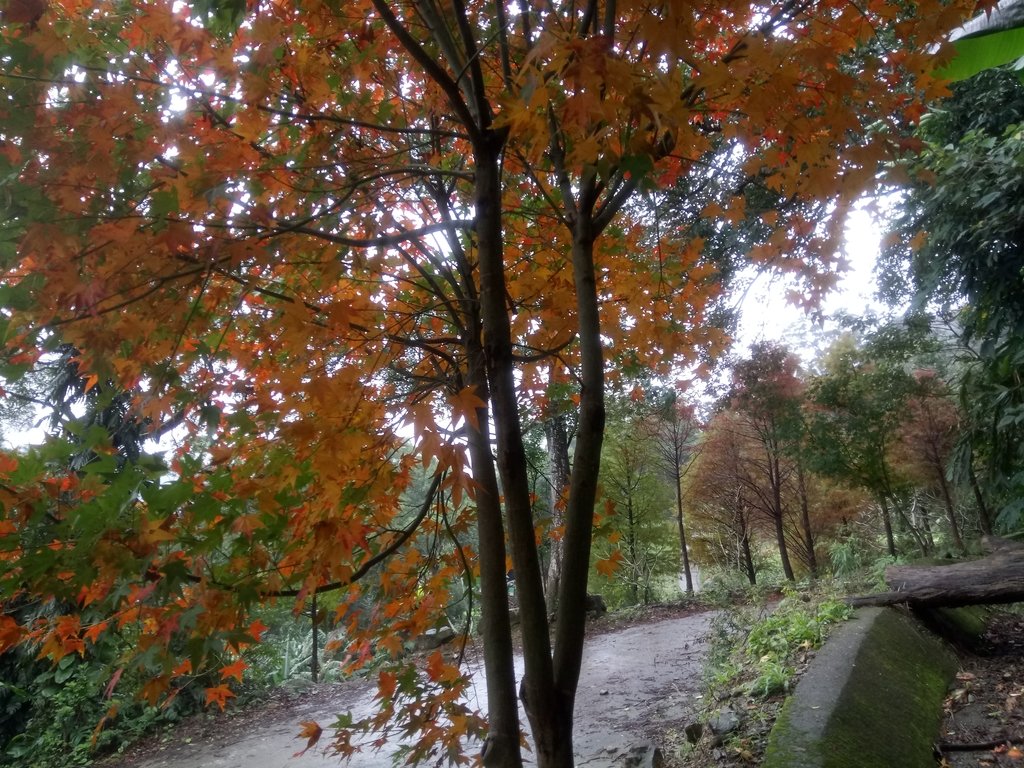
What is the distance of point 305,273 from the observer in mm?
2758

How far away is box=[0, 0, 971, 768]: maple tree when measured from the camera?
1.66m

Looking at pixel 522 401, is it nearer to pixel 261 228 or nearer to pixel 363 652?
pixel 363 652

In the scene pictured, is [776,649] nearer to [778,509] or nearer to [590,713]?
[590,713]

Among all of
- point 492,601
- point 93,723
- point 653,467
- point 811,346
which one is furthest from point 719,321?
point 93,723

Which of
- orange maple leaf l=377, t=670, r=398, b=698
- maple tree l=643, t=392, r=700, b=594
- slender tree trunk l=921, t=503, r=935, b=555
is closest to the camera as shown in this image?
orange maple leaf l=377, t=670, r=398, b=698

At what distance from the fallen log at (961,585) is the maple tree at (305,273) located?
11.4 ft

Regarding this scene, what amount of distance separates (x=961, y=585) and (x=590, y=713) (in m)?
2.97

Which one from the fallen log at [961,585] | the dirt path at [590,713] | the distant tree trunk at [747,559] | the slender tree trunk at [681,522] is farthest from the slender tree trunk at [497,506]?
the distant tree trunk at [747,559]

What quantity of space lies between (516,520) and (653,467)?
38.5 feet

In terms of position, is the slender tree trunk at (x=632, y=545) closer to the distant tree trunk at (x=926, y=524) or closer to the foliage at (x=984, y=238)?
the distant tree trunk at (x=926, y=524)

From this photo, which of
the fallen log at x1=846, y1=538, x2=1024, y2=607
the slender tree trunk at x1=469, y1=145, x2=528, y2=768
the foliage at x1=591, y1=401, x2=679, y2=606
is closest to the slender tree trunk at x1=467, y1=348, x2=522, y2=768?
the slender tree trunk at x1=469, y1=145, x2=528, y2=768

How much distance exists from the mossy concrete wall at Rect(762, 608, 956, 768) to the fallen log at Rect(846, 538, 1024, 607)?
370mm

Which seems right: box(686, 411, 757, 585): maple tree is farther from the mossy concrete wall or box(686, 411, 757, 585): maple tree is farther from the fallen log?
the mossy concrete wall

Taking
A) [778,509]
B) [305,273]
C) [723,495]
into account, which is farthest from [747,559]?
[305,273]
